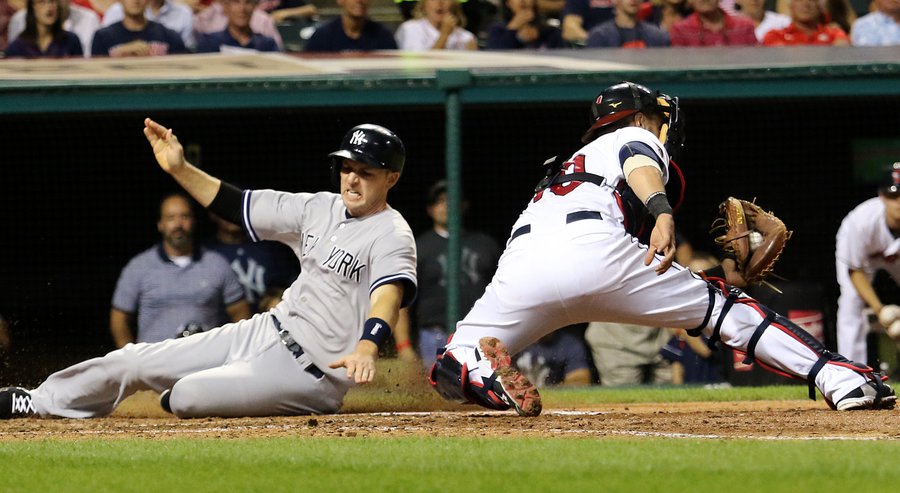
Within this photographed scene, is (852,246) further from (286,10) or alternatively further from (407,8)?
(286,10)

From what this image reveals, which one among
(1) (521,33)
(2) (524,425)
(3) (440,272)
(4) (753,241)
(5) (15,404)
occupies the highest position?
(1) (521,33)

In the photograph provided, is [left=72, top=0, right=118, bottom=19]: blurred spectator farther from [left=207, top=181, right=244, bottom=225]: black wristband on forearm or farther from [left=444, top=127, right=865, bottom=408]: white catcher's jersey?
[left=444, top=127, right=865, bottom=408]: white catcher's jersey

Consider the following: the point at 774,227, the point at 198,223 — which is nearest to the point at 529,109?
the point at 198,223

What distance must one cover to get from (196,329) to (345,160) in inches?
116

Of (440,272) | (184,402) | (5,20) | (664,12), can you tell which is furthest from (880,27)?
(184,402)

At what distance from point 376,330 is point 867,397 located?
1.87 m

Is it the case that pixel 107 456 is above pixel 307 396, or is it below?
above

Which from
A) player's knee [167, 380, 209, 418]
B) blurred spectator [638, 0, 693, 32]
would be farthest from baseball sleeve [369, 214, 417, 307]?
blurred spectator [638, 0, 693, 32]

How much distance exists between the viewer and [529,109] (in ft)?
31.2

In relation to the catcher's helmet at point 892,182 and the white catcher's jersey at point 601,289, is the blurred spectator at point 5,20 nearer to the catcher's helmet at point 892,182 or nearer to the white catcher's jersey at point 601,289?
the white catcher's jersey at point 601,289

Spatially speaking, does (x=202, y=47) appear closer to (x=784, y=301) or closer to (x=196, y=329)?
(x=196, y=329)

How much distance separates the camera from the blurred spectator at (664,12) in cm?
991

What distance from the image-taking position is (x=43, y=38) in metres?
9.05

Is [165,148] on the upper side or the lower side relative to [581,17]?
upper
